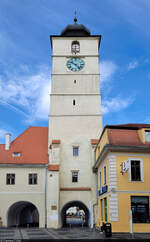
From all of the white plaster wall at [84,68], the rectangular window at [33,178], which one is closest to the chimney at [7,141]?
the rectangular window at [33,178]

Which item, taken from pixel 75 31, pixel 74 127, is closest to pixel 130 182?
pixel 74 127

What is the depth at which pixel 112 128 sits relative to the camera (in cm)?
2492

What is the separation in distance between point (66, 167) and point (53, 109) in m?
7.46

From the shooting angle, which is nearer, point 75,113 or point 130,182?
point 130,182

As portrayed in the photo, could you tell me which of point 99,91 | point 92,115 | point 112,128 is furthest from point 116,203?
point 99,91

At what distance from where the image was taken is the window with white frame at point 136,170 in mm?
22750

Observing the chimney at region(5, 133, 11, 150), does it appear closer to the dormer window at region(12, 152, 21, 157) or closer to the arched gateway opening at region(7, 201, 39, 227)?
the dormer window at region(12, 152, 21, 157)

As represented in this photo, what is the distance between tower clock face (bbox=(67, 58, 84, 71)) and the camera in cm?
3847

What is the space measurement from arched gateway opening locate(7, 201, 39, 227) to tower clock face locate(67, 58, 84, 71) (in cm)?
1787

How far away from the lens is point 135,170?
2291cm

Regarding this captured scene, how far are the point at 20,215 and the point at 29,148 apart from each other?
38.5 feet

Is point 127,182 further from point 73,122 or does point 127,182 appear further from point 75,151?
point 73,122

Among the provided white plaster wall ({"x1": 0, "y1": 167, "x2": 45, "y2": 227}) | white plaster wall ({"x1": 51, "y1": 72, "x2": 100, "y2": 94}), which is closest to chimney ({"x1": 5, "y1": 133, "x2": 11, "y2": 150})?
white plaster wall ({"x1": 0, "y1": 167, "x2": 45, "y2": 227})

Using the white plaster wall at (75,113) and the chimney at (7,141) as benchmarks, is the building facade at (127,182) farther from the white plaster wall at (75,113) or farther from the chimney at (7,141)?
the chimney at (7,141)
